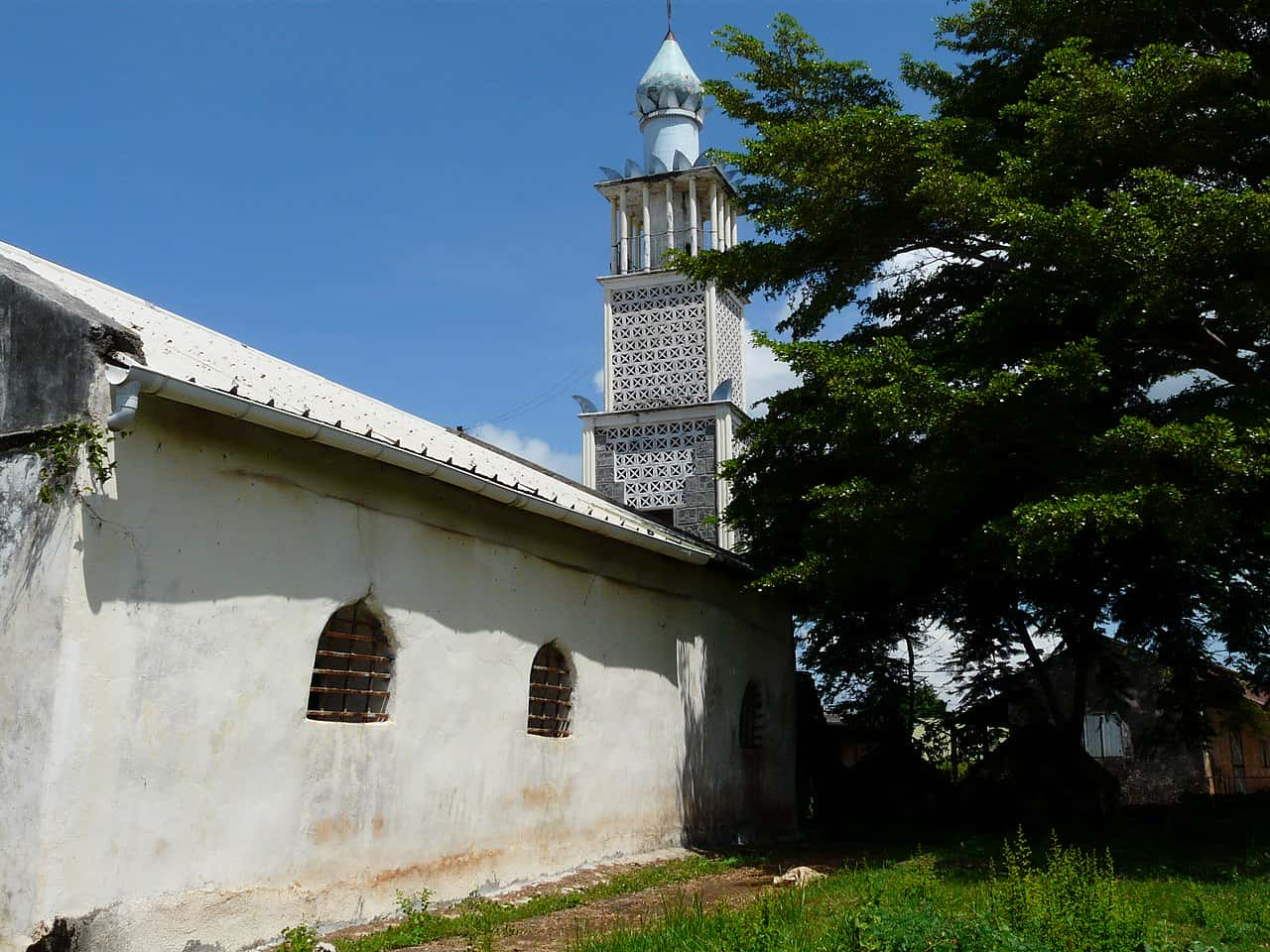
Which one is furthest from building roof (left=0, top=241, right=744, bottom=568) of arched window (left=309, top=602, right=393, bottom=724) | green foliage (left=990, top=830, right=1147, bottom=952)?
green foliage (left=990, top=830, right=1147, bottom=952)

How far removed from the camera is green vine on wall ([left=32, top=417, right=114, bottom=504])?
22.7 ft

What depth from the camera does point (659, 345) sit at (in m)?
21.3

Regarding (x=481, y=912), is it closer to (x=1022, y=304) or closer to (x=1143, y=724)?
(x=1022, y=304)

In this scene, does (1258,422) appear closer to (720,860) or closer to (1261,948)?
(1261,948)

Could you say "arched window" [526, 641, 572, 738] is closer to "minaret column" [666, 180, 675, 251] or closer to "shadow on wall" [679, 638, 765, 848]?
"shadow on wall" [679, 638, 765, 848]

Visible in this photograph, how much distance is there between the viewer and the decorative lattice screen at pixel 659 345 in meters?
21.0

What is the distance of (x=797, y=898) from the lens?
8.97 m

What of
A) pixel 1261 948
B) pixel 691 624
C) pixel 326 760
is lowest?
pixel 1261 948

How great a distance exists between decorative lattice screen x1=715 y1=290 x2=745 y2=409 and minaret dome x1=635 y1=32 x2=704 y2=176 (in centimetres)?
284

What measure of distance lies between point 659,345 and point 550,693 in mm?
11174

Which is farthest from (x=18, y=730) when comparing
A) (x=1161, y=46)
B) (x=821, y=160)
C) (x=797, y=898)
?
(x=1161, y=46)

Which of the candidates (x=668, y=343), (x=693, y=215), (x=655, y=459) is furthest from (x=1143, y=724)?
(x=693, y=215)

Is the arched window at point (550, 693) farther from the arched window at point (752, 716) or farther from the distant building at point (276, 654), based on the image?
the arched window at point (752, 716)

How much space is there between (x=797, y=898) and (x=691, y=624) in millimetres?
5107
